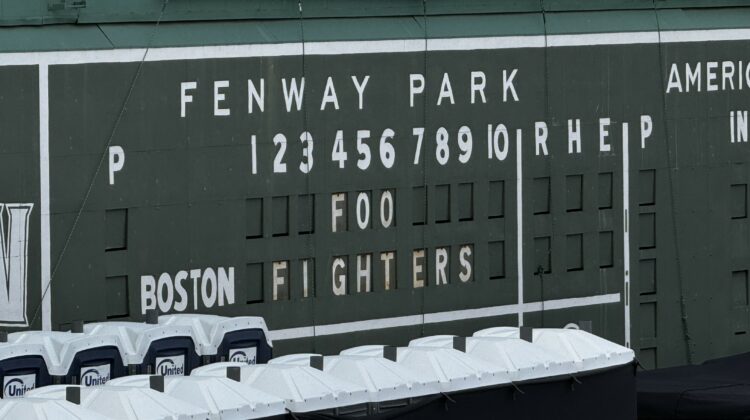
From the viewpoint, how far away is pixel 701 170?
22.2m

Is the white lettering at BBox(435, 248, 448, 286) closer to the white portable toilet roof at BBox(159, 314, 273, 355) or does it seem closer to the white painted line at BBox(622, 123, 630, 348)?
the white painted line at BBox(622, 123, 630, 348)

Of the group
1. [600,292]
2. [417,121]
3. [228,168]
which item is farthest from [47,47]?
[600,292]

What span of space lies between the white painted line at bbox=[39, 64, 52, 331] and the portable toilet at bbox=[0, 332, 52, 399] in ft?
Answer: 4.27

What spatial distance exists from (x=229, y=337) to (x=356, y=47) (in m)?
3.26

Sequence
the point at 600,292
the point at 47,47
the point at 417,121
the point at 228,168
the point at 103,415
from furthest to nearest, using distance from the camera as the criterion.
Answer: the point at 600,292
the point at 417,121
the point at 228,168
the point at 47,47
the point at 103,415

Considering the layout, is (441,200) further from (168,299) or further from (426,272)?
(168,299)

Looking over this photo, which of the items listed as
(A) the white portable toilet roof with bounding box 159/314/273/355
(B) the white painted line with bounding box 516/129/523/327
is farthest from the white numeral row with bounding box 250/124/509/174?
(A) the white portable toilet roof with bounding box 159/314/273/355

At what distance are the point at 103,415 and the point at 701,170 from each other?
9712 mm

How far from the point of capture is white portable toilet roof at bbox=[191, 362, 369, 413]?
1505cm

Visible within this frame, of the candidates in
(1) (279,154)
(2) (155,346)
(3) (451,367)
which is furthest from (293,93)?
(3) (451,367)

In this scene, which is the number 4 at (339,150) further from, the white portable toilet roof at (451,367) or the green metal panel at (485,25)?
the white portable toilet roof at (451,367)

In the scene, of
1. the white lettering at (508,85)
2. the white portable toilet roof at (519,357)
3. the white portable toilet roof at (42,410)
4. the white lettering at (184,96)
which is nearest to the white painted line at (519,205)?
the white lettering at (508,85)

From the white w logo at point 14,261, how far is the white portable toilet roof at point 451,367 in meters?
2.76

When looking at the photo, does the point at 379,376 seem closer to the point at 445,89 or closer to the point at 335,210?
the point at 335,210
